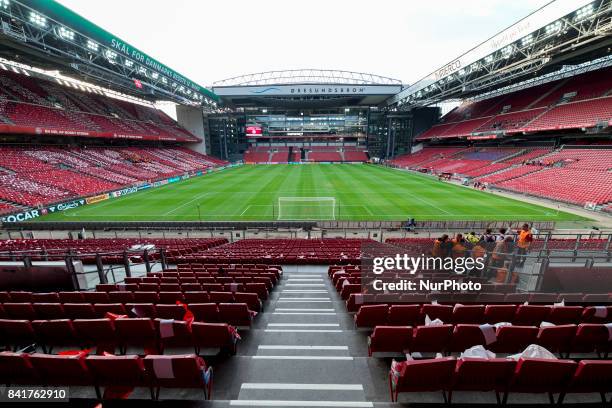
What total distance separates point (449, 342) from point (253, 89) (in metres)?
69.2

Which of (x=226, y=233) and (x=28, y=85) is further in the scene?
(x=28, y=85)

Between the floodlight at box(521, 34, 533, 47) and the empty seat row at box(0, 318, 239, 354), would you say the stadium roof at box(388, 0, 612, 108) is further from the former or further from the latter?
the empty seat row at box(0, 318, 239, 354)

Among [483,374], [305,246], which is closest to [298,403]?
[483,374]

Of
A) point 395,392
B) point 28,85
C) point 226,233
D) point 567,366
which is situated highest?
point 28,85

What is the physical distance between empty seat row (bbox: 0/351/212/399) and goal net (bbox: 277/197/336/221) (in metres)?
19.3

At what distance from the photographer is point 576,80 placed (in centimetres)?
4019

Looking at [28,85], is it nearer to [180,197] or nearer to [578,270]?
[180,197]

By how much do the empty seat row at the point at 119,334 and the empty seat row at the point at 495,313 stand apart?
104 inches

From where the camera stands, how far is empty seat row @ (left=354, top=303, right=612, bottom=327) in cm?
443

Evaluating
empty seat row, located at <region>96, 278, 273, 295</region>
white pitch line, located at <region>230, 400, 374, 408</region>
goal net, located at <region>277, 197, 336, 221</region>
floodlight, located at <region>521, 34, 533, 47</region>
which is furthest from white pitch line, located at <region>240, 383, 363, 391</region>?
floodlight, located at <region>521, 34, 533, 47</region>

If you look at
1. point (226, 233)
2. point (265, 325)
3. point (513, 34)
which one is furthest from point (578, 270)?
point (513, 34)

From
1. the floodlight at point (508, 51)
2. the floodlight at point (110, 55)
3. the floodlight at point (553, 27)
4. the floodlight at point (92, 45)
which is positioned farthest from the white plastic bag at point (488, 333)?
the floodlight at point (110, 55)

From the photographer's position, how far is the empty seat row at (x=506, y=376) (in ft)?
9.58

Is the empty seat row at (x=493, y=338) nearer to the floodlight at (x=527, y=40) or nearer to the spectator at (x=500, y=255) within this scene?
the spectator at (x=500, y=255)
